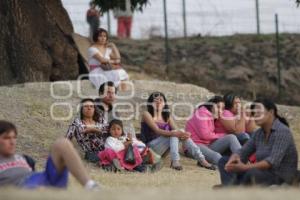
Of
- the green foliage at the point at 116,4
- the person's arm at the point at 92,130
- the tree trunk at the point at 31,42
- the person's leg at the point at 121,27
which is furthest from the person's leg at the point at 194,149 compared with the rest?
the person's leg at the point at 121,27

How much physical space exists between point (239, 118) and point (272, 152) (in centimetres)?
441

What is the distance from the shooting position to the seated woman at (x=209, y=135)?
1606cm

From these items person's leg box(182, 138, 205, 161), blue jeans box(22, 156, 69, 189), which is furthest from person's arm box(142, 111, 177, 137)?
blue jeans box(22, 156, 69, 189)

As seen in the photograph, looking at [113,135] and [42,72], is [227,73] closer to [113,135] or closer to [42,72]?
[42,72]

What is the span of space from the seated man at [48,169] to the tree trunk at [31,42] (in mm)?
9635

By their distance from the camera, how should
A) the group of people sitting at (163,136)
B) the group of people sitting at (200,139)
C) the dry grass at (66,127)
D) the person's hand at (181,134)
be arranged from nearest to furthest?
the group of people sitting at (200,139) → the dry grass at (66,127) → the group of people sitting at (163,136) → the person's hand at (181,134)

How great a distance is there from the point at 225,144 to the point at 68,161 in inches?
240

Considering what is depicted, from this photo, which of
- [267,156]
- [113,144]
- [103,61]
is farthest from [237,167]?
[103,61]

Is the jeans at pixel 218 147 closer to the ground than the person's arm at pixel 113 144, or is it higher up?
closer to the ground

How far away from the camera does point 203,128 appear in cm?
1630

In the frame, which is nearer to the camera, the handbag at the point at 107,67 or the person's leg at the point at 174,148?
the person's leg at the point at 174,148

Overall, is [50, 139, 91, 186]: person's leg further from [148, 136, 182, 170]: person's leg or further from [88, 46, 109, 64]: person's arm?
[88, 46, 109, 64]: person's arm

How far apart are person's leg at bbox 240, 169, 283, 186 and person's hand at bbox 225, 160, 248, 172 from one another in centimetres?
19

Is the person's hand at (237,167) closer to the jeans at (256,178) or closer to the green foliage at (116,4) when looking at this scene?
the jeans at (256,178)
